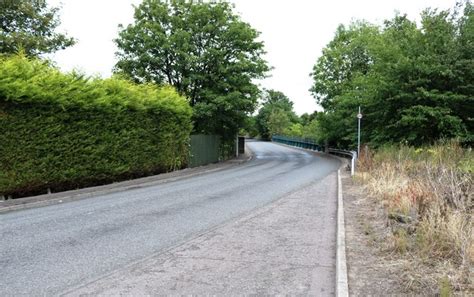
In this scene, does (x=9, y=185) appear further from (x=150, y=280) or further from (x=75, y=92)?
(x=150, y=280)

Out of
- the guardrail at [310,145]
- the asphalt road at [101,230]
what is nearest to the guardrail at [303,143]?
the guardrail at [310,145]

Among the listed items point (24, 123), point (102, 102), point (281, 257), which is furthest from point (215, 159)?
point (281, 257)

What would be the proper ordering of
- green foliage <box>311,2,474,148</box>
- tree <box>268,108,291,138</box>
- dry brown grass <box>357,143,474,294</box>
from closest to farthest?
dry brown grass <box>357,143,474,294</box> < green foliage <box>311,2,474,148</box> < tree <box>268,108,291,138</box>

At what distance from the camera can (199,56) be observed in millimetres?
26688

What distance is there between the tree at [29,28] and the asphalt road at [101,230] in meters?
12.5

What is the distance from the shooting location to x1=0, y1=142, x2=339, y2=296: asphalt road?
17.6 ft

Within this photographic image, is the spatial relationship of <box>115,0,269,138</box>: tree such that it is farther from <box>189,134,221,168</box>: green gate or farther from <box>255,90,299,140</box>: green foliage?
<box>255,90,299,140</box>: green foliage

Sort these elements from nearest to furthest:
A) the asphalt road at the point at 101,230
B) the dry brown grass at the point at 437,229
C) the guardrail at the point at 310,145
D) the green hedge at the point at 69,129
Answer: the dry brown grass at the point at 437,229
the asphalt road at the point at 101,230
the green hedge at the point at 69,129
the guardrail at the point at 310,145

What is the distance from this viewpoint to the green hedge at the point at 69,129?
12148 mm

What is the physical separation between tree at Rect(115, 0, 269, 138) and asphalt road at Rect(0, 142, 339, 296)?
43.4 ft

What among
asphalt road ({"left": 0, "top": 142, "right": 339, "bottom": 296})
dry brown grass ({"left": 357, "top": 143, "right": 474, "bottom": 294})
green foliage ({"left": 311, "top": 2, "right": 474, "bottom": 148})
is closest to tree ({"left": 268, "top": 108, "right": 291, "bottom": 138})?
green foliage ({"left": 311, "top": 2, "right": 474, "bottom": 148})

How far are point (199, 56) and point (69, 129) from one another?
1418 centimetres

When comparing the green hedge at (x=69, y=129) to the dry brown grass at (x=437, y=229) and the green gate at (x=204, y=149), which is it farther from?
the dry brown grass at (x=437, y=229)

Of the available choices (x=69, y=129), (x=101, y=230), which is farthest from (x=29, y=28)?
(x=101, y=230)
